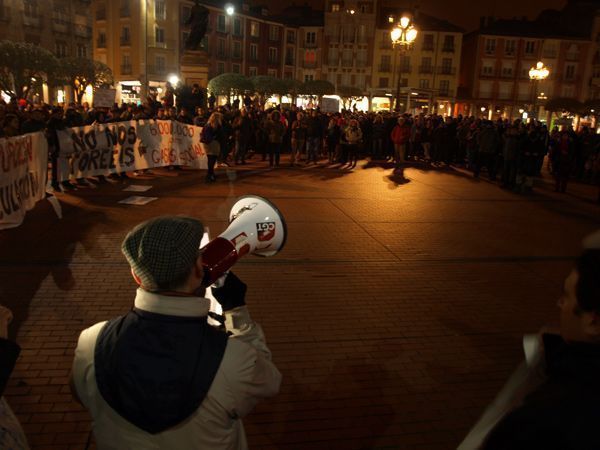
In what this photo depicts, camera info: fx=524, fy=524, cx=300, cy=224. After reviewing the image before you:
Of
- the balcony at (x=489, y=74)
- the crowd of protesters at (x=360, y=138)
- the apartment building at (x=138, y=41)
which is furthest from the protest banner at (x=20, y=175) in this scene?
the balcony at (x=489, y=74)

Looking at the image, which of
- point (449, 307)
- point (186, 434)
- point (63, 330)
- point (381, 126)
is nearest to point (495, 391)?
point (449, 307)

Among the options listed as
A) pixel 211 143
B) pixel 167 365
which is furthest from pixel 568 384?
pixel 211 143

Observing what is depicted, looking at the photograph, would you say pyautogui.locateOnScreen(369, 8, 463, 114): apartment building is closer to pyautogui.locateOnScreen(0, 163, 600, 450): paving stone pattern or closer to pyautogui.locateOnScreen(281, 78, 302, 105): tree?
pyautogui.locateOnScreen(281, 78, 302, 105): tree

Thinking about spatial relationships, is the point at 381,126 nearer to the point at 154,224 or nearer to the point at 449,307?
the point at 449,307

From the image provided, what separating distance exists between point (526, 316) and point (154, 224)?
484 centimetres

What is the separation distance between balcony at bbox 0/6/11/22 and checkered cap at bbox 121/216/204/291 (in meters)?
51.7

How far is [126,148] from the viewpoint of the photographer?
12.9 meters

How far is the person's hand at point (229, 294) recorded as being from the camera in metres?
2.01

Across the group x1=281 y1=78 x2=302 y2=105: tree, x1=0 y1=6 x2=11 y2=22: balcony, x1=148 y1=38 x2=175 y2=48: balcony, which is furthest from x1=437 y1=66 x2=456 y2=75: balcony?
x1=0 y1=6 x2=11 y2=22: balcony

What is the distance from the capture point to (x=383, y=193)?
12711 mm

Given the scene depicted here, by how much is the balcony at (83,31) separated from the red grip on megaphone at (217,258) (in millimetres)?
58016

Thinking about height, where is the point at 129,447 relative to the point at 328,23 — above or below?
below

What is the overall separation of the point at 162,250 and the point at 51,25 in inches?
2213

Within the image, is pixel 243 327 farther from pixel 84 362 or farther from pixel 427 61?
pixel 427 61
